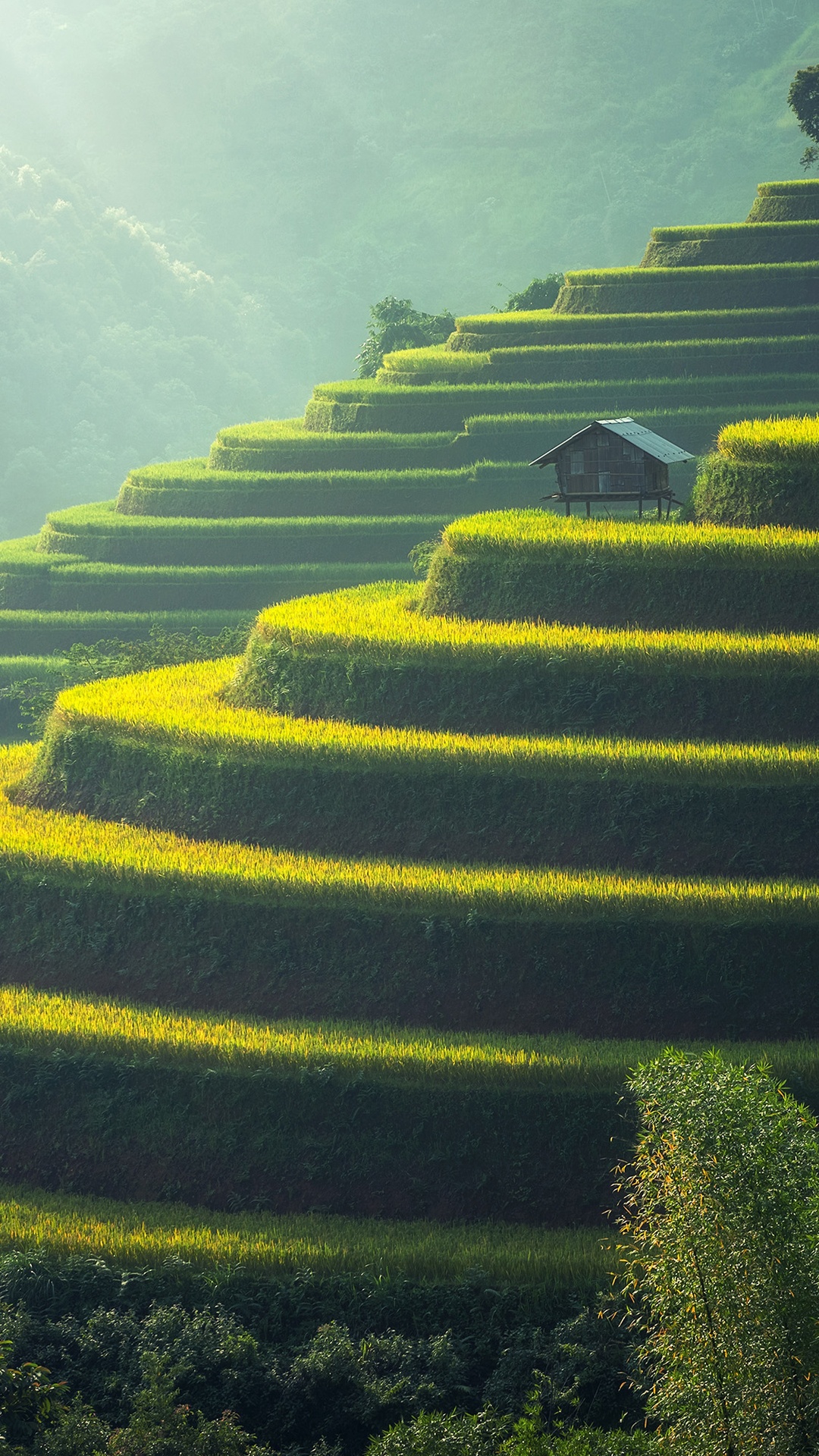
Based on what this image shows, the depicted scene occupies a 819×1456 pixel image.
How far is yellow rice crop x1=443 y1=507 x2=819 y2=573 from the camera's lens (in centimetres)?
1864

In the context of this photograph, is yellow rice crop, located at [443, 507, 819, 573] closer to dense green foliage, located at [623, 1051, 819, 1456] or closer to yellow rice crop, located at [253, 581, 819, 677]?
yellow rice crop, located at [253, 581, 819, 677]

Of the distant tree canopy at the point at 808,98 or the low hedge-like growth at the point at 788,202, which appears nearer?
the low hedge-like growth at the point at 788,202

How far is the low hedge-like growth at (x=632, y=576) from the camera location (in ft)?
60.7

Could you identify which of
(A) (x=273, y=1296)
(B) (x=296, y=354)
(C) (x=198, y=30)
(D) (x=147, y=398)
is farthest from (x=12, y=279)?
(A) (x=273, y=1296)

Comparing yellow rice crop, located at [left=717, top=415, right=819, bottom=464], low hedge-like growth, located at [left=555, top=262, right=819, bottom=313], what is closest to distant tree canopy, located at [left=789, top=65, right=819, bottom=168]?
low hedge-like growth, located at [left=555, top=262, right=819, bottom=313]

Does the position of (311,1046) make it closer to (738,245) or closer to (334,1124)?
(334,1124)

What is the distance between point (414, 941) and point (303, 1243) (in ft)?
11.9

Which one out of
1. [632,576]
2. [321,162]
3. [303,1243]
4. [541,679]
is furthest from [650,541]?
[321,162]

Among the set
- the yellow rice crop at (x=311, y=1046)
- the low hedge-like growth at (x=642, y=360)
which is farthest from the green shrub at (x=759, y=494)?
the low hedge-like growth at (x=642, y=360)

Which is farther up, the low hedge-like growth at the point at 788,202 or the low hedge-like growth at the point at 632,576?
the low hedge-like growth at the point at 788,202

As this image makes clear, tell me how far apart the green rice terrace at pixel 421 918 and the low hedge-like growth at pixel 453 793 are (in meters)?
0.04

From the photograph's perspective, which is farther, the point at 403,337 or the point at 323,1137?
the point at 403,337

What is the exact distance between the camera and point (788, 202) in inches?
1529

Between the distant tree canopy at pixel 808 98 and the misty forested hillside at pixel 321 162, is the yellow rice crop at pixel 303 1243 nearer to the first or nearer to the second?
the distant tree canopy at pixel 808 98
